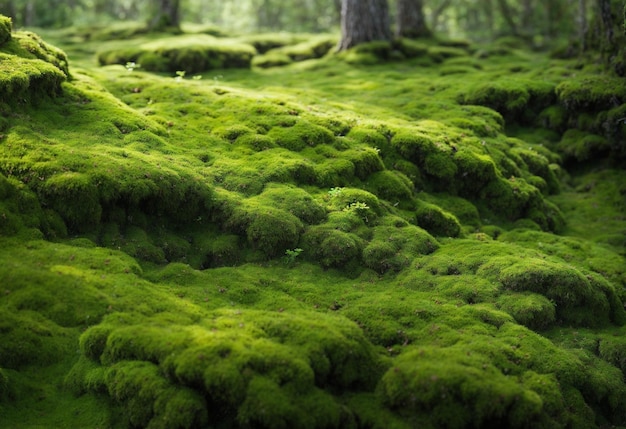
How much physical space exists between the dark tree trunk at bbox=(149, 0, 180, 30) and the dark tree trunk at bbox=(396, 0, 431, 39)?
44.3 feet

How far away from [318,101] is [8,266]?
12.2 meters

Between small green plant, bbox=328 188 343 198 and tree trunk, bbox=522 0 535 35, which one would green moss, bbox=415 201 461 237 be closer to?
small green plant, bbox=328 188 343 198

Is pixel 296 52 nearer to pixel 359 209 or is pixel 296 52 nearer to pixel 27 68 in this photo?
pixel 27 68

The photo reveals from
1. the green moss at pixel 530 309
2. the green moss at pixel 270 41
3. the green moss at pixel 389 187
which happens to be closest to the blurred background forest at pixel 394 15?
the green moss at pixel 270 41

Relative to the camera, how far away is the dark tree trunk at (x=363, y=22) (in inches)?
1058

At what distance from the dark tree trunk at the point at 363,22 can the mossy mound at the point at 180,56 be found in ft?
17.5

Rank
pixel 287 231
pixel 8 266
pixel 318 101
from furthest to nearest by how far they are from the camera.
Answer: pixel 318 101 < pixel 287 231 < pixel 8 266

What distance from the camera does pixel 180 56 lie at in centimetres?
2414

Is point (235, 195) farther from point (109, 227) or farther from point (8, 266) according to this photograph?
point (8, 266)

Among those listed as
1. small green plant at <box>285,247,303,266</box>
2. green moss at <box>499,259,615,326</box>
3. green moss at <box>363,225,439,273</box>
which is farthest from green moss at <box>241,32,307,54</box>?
green moss at <box>499,259,615,326</box>

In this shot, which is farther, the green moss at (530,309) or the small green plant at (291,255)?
the small green plant at (291,255)

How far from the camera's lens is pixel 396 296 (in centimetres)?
1044

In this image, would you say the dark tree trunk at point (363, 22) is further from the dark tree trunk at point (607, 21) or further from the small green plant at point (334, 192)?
the small green plant at point (334, 192)

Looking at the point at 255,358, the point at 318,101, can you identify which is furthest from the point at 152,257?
the point at 318,101
